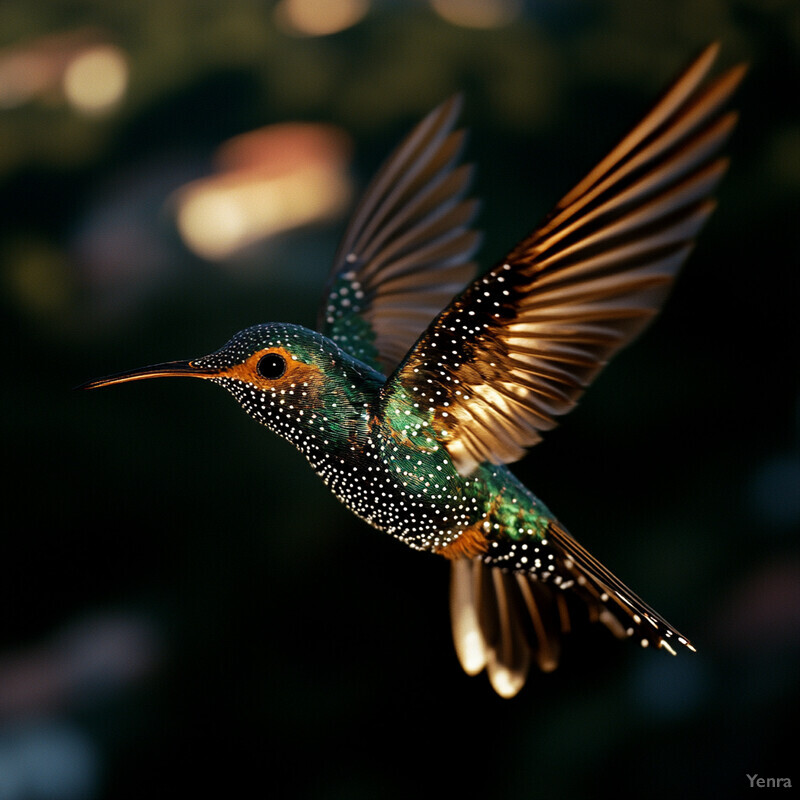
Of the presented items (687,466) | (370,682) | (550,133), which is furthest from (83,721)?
(550,133)

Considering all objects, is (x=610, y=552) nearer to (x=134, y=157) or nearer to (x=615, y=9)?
(x=615, y=9)

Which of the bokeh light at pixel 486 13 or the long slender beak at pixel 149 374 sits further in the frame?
the bokeh light at pixel 486 13

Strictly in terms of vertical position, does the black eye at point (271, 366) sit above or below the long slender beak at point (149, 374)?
below

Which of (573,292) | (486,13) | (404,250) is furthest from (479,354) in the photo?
(486,13)

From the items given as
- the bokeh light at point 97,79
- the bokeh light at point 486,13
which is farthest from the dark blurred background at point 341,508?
the bokeh light at point 97,79

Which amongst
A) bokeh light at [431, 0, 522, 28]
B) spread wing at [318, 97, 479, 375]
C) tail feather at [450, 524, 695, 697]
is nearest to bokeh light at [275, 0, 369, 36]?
A: bokeh light at [431, 0, 522, 28]

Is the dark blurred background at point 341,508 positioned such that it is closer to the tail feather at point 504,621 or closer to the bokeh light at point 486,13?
the bokeh light at point 486,13

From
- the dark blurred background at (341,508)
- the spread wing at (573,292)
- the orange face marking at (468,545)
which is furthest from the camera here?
the dark blurred background at (341,508)

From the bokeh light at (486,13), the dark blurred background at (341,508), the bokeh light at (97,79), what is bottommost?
the dark blurred background at (341,508)

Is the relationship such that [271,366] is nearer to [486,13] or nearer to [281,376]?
[281,376]
